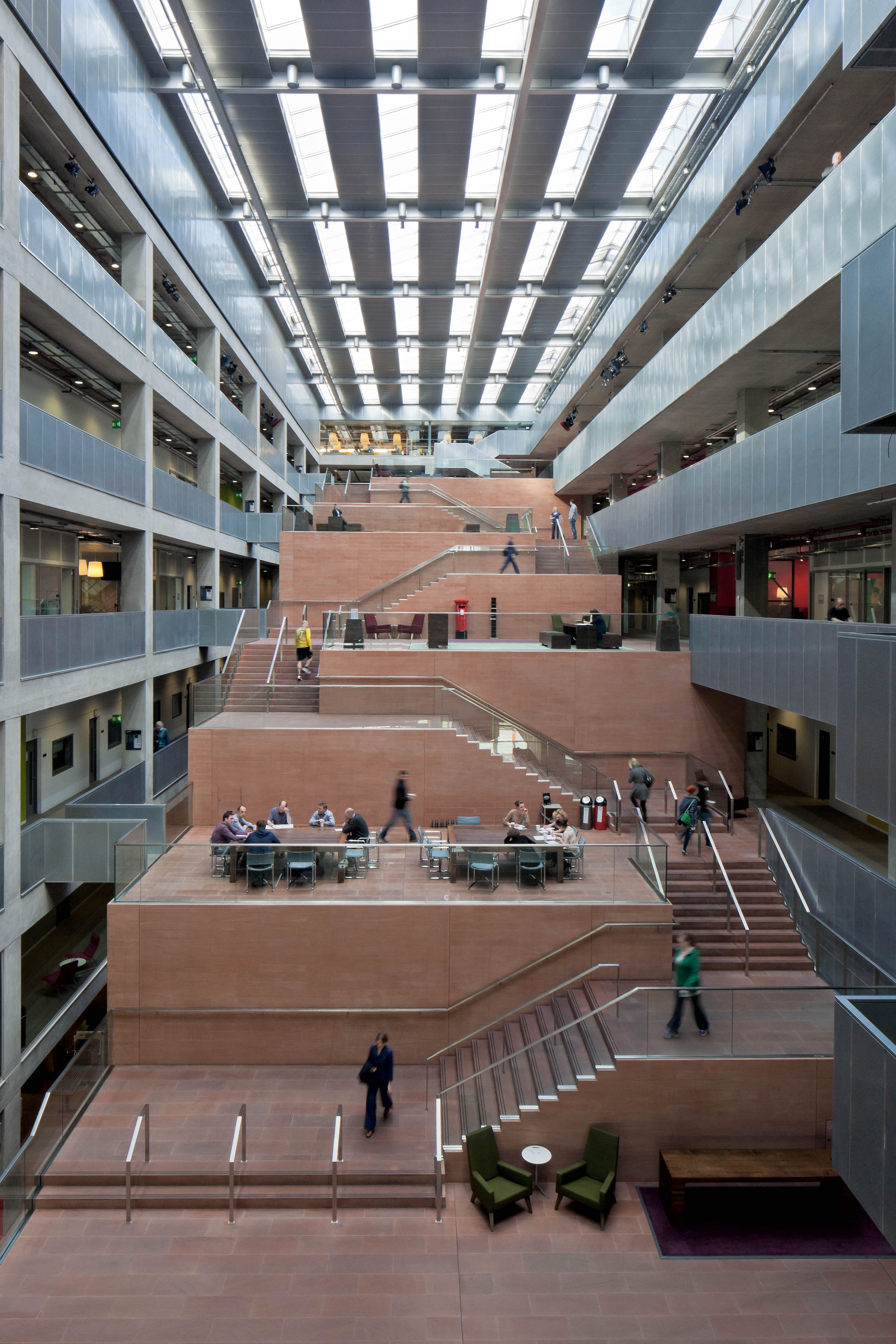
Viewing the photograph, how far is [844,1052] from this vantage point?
649cm

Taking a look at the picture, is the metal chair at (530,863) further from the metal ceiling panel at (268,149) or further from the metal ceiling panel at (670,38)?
the metal ceiling panel at (268,149)

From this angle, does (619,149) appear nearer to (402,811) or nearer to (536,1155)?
(402,811)

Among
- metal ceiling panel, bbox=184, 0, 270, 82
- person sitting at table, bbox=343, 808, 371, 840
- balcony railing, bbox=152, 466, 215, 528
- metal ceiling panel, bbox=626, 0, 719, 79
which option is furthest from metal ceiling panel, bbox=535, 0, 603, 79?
person sitting at table, bbox=343, 808, 371, 840

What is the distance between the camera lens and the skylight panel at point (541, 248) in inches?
1041

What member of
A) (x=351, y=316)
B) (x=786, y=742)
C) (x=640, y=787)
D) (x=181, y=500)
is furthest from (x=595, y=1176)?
(x=351, y=316)

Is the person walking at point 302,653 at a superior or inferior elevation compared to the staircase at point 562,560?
inferior

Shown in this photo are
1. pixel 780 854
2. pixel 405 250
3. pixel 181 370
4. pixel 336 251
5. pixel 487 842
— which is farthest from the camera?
pixel 336 251

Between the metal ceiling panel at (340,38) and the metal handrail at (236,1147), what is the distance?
19925 mm

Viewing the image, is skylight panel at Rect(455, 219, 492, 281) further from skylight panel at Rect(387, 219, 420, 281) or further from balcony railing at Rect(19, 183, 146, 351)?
balcony railing at Rect(19, 183, 146, 351)

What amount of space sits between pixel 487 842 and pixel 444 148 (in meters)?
18.5

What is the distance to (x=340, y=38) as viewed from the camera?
18000mm

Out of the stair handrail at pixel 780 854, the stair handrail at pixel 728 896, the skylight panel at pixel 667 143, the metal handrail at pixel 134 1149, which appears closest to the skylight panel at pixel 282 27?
the skylight panel at pixel 667 143

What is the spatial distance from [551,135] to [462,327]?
16812 mm

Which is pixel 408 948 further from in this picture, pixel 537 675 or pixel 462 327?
pixel 462 327
